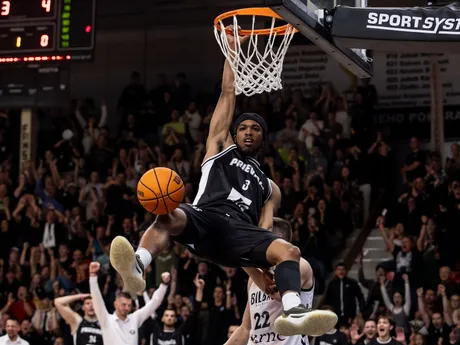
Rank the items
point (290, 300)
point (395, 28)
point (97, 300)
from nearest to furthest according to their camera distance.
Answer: point (290, 300) → point (395, 28) → point (97, 300)

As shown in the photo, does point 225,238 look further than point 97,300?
No

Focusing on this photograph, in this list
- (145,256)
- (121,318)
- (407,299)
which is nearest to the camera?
(145,256)

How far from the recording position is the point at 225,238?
914 cm

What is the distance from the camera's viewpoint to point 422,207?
1883 cm

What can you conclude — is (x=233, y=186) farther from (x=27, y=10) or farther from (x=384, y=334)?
(x=27, y=10)

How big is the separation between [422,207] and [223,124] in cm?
973

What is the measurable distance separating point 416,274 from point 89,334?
18.7ft

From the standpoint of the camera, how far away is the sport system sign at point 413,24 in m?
9.67

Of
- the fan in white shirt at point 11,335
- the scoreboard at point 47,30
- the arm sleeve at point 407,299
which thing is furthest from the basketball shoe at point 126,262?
the scoreboard at point 47,30

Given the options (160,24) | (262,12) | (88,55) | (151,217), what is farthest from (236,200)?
(160,24)

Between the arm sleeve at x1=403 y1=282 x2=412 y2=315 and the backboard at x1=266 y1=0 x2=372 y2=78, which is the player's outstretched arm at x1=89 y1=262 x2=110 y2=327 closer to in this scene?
the arm sleeve at x1=403 y1=282 x2=412 y2=315

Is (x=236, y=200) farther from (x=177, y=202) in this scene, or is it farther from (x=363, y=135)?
(x=363, y=135)

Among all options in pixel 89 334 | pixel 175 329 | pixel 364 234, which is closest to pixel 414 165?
pixel 364 234

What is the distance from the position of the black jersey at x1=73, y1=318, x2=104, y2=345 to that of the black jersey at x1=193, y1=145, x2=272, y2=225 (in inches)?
267
